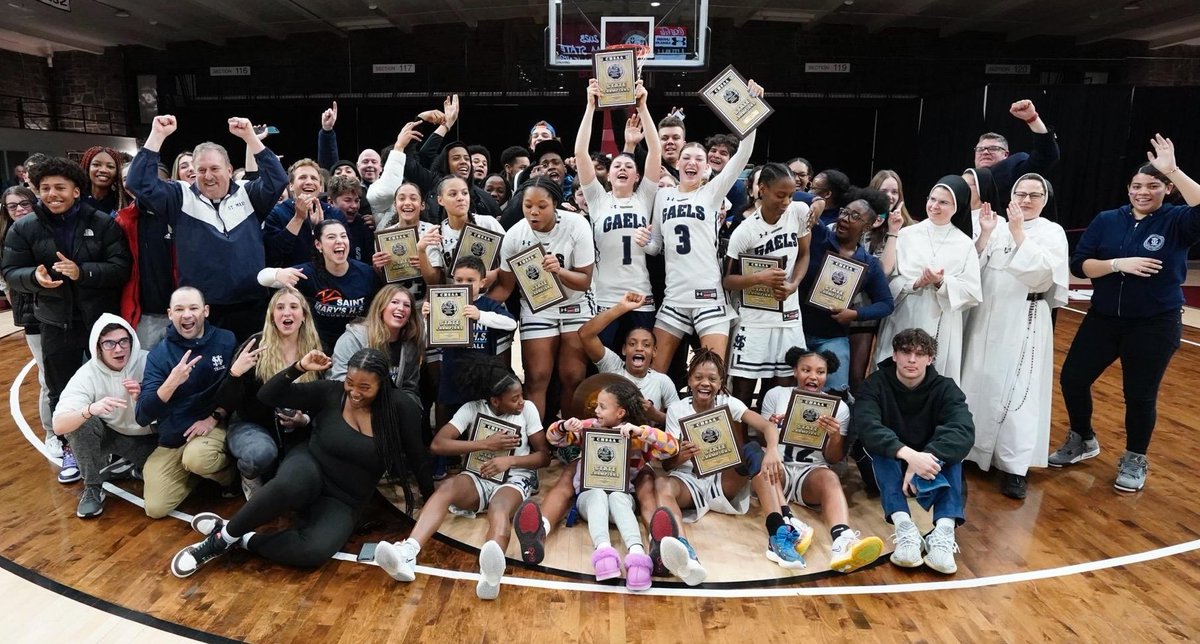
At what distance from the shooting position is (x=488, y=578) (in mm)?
3041

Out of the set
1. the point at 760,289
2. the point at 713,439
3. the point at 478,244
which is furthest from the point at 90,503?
the point at 760,289

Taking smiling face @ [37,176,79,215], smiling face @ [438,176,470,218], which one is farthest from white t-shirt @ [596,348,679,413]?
smiling face @ [37,176,79,215]

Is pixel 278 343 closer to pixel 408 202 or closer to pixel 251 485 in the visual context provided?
pixel 251 485

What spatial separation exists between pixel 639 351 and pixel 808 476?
1.12 m

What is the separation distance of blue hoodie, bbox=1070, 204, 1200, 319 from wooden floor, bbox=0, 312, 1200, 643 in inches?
45.8

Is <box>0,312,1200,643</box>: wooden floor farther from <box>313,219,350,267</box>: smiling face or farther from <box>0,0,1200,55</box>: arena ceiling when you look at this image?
<box>0,0,1200,55</box>: arena ceiling

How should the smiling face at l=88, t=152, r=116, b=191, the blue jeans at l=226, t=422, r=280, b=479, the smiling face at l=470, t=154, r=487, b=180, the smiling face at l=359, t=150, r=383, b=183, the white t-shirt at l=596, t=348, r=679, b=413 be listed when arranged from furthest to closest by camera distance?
the smiling face at l=359, t=150, r=383, b=183, the smiling face at l=470, t=154, r=487, b=180, the smiling face at l=88, t=152, r=116, b=191, the white t-shirt at l=596, t=348, r=679, b=413, the blue jeans at l=226, t=422, r=280, b=479

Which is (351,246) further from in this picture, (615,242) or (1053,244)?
(1053,244)

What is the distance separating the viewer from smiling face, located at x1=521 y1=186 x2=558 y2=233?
4.02 metres

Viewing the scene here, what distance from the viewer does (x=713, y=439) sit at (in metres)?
3.61

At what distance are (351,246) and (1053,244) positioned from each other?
166 inches

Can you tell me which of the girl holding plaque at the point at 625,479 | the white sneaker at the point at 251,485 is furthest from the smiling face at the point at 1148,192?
the white sneaker at the point at 251,485

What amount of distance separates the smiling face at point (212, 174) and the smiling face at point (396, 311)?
1197 millimetres

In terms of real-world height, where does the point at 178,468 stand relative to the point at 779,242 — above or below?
below
